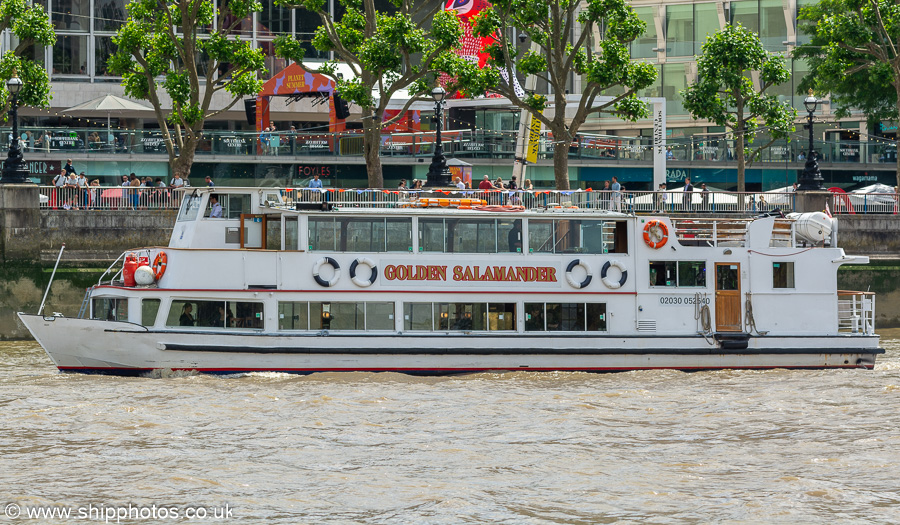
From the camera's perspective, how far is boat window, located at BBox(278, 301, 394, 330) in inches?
976

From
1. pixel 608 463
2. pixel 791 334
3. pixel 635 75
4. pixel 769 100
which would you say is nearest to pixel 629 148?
pixel 769 100

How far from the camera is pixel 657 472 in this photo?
1686 centimetres

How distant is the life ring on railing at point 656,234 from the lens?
2586 cm

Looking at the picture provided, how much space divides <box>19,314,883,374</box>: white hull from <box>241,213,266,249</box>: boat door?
2.24 m

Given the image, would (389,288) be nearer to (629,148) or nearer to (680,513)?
(680,513)

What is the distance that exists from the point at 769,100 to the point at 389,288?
2016cm

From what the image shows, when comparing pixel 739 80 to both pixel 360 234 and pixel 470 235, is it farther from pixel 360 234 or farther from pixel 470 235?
pixel 360 234

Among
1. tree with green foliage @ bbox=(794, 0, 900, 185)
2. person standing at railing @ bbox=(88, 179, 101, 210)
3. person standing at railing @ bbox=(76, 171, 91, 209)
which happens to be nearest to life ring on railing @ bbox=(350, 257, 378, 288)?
person standing at railing @ bbox=(88, 179, 101, 210)

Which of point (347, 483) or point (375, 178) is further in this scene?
point (375, 178)

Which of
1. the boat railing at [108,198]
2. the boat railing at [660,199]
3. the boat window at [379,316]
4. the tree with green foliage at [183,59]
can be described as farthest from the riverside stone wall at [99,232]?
the boat window at [379,316]

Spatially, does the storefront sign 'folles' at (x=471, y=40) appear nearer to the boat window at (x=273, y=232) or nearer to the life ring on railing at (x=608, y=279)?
the life ring on railing at (x=608, y=279)

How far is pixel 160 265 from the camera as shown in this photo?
24594mm

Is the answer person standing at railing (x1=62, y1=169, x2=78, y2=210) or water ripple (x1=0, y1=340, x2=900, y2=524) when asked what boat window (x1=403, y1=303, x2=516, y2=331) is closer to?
water ripple (x1=0, y1=340, x2=900, y2=524)

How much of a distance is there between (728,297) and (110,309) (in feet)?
40.5
